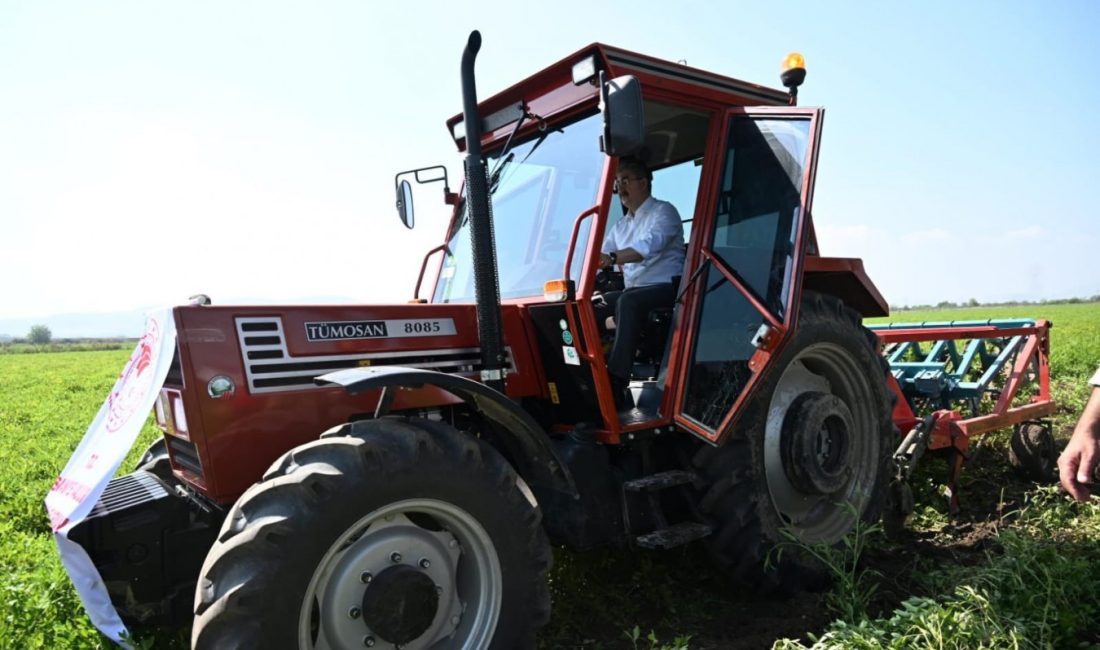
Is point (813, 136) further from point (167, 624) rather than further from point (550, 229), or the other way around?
point (167, 624)

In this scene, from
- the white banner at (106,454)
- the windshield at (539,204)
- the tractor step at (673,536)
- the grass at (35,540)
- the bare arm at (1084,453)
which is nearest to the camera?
the bare arm at (1084,453)

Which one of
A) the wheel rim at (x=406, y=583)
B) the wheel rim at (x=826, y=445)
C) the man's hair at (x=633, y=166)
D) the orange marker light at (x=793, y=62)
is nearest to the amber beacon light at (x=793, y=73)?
the orange marker light at (x=793, y=62)

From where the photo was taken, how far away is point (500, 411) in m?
2.89

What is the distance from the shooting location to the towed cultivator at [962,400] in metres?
4.78

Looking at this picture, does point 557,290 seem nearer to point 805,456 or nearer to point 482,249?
point 482,249

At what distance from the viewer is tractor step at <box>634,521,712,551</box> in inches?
127

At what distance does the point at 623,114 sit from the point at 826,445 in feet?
7.41

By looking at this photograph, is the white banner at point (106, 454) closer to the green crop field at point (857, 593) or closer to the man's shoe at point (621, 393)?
the green crop field at point (857, 593)

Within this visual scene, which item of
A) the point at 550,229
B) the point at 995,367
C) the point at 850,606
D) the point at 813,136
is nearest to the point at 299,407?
the point at 550,229

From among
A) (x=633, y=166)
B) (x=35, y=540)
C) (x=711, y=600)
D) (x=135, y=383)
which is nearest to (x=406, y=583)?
(x=135, y=383)

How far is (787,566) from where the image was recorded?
3.63 meters

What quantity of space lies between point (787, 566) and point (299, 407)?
2.47 m

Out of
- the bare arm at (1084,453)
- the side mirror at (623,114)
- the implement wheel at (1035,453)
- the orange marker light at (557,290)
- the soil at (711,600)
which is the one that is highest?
the side mirror at (623,114)

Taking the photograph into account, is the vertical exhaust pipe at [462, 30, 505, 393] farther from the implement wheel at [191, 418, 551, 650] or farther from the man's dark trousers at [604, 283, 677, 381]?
the man's dark trousers at [604, 283, 677, 381]
